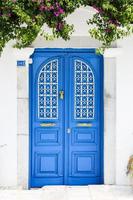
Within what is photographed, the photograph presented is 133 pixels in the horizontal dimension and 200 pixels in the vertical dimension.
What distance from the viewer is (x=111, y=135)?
480 inches

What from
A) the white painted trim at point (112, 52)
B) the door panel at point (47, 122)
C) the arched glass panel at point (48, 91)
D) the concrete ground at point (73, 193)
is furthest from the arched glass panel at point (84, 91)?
the concrete ground at point (73, 193)

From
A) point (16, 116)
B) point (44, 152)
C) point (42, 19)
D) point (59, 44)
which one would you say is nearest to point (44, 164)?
point (44, 152)

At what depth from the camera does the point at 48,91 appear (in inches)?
485

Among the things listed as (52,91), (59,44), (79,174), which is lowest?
(79,174)

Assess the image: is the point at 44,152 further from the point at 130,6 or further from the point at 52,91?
the point at 130,6

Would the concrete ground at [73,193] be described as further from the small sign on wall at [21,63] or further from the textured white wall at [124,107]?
the small sign on wall at [21,63]

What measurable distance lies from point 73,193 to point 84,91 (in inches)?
76.9

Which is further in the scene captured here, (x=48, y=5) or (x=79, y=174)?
(x=79, y=174)

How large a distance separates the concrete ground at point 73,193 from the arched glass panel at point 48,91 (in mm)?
1414

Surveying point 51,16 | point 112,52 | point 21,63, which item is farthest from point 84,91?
point 51,16

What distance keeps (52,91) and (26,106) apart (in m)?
0.59

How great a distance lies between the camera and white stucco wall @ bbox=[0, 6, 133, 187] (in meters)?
12.1

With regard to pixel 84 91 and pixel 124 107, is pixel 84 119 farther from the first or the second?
pixel 124 107

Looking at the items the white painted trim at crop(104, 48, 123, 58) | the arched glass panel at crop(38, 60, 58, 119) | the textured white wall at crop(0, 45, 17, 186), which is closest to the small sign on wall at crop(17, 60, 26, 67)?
the textured white wall at crop(0, 45, 17, 186)
